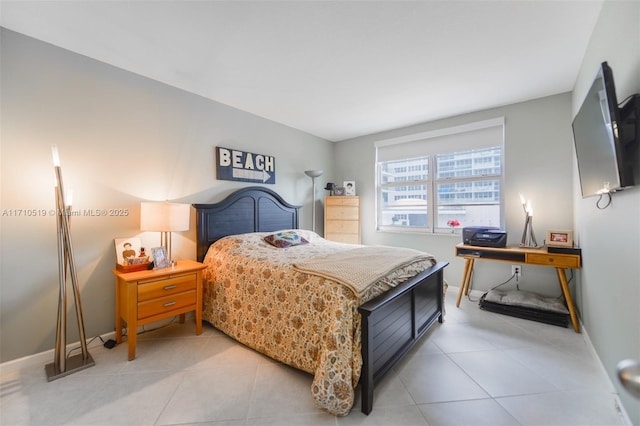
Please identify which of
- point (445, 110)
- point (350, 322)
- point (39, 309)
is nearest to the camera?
point (350, 322)

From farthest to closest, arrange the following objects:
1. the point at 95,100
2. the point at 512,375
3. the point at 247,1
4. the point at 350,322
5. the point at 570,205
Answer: the point at 570,205
the point at 95,100
the point at 512,375
the point at 247,1
the point at 350,322

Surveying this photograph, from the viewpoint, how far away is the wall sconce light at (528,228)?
292 centimetres

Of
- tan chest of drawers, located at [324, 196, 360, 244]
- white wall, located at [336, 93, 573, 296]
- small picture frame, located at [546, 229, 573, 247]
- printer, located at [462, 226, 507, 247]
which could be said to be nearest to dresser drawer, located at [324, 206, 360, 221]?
tan chest of drawers, located at [324, 196, 360, 244]

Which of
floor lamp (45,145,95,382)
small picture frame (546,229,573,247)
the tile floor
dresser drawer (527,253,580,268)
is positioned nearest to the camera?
the tile floor

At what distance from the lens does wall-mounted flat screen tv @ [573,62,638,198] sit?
1.19 metres

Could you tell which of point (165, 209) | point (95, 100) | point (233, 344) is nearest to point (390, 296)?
point (233, 344)

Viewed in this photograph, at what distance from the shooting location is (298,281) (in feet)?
5.90

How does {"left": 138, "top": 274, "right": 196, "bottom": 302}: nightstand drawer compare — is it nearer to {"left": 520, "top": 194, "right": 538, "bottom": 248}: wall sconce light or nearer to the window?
the window

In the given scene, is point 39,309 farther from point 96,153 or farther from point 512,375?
point 512,375

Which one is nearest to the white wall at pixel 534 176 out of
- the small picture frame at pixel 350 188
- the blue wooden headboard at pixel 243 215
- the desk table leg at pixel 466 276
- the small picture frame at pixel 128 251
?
the desk table leg at pixel 466 276

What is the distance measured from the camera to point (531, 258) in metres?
2.61

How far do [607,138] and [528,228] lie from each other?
2.02 metres

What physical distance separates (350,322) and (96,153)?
8.08ft

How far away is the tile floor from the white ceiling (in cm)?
243
